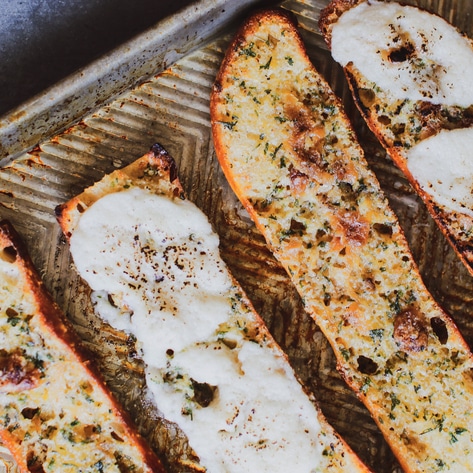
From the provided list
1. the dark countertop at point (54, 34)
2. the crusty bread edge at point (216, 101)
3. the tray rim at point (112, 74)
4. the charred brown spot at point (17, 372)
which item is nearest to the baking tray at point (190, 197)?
the tray rim at point (112, 74)

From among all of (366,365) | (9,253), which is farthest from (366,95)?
(9,253)

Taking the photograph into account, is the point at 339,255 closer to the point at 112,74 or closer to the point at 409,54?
the point at 409,54

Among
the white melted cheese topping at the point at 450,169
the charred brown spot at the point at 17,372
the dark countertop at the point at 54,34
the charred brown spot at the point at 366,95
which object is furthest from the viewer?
the dark countertop at the point at 54,34

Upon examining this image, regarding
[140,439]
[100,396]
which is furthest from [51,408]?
[140,439]

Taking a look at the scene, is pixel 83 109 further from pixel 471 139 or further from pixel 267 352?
pixel 471 139

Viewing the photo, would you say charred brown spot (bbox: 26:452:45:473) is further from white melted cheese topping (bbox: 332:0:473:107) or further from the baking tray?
white melted cheese topping (bbox: 332:0:473:107)

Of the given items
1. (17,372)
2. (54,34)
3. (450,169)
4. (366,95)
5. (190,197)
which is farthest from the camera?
(54,34)

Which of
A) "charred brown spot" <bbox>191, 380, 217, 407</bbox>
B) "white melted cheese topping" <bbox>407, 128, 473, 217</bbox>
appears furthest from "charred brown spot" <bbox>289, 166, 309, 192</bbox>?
"charred brown spot" <bbox>191, 380, 217, 407</bbox>

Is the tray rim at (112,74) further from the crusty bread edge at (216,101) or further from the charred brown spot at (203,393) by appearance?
the charred brown spot at (203,393)
